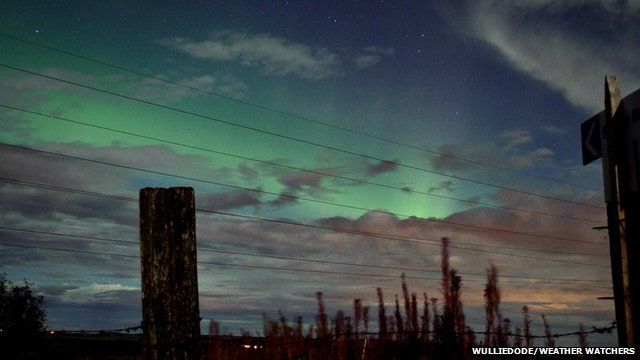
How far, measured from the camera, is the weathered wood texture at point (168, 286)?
17.9 feet

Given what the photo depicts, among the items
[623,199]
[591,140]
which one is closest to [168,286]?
[623,199]

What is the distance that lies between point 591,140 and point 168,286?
10.4 meters

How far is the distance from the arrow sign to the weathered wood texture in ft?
32.7

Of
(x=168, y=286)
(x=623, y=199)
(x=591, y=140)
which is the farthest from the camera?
(x=591, y=140)

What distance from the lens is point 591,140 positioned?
41.4ft

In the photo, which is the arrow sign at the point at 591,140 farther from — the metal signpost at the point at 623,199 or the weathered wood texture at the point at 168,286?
the weathered wood texture at the point at 168,286

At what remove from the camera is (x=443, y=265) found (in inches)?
721

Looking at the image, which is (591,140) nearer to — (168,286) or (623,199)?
(623,199)

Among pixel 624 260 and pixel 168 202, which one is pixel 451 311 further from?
pixel 168 202

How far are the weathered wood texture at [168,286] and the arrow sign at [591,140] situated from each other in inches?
392

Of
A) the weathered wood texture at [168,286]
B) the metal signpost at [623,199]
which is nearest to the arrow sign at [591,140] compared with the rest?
the metal signpost at [623,199]

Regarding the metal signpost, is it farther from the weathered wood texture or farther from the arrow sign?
the weathered wood texture

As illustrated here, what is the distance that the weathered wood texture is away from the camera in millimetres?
5469

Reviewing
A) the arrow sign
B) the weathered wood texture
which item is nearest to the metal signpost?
the arrow sign
